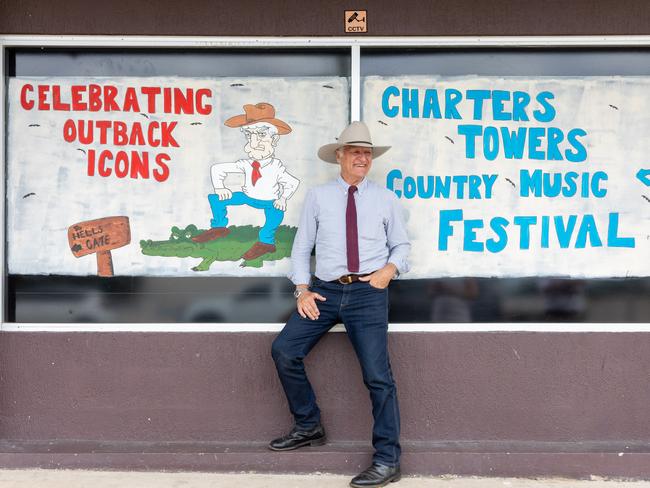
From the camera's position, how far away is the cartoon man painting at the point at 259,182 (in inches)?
180

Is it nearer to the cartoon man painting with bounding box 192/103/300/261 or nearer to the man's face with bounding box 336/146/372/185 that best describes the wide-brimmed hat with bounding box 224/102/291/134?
the cartoon man painting with bounding box 192/103/300/261

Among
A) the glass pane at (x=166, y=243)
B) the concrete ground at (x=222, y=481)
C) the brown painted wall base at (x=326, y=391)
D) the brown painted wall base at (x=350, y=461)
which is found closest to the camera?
the concrete ground at (x=222, y=481)

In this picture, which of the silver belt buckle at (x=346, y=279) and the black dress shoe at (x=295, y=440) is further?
the black dress shoe at (x=295, y=440)

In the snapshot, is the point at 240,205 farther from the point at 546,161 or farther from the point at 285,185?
the point at 546,161

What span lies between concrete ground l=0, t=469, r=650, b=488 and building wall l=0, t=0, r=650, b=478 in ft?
0.68

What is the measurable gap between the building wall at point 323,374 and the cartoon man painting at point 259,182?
560 mm

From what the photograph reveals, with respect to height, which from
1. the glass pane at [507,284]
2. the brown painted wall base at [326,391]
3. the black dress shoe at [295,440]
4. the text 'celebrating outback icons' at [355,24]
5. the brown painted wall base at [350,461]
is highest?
the text 'celebrating outback icons' at [355,24]

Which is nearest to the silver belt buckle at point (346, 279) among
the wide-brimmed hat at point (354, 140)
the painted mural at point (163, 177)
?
the painted mural at point (163, 177)

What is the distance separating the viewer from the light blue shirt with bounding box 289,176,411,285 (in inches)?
162

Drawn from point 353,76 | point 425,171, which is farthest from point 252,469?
point 353,76

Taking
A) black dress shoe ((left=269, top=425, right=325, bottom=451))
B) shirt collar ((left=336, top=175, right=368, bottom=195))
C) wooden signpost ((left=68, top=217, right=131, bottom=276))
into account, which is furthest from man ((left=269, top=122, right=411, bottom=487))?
wooden signpost ((left=68, top=217, right=131, bottom=276))

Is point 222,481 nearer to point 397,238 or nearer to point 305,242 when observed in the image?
point 305,242

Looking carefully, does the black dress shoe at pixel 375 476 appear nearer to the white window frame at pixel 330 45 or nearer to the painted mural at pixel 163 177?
the white window frame at pixel 330 45

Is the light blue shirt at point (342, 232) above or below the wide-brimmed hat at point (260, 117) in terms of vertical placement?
below
